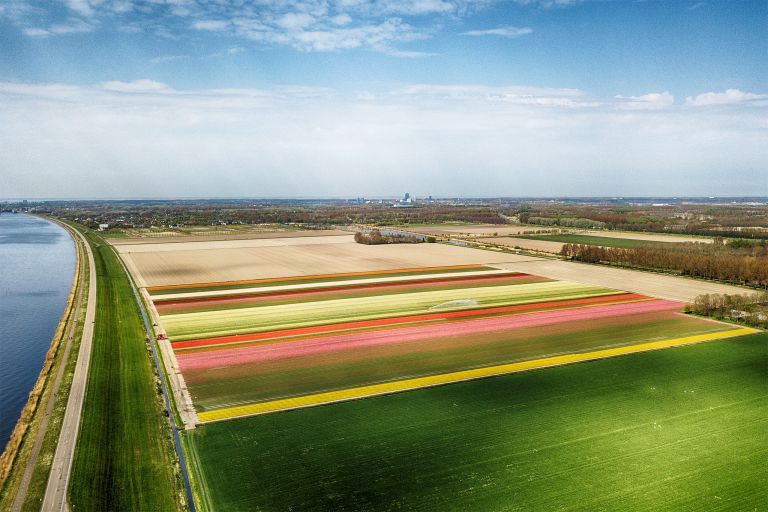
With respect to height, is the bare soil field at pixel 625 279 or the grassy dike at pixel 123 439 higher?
the bare soil field at pixel 625 279

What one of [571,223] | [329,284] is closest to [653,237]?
[571,223]

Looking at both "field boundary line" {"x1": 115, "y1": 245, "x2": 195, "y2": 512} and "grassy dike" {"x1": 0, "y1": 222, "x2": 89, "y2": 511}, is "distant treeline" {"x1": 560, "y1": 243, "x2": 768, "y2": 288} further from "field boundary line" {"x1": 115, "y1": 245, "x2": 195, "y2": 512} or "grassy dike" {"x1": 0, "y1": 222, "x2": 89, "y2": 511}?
"grassy dike" {"x1": 0, "y1": 222, "x2": 89, "y2": 511}

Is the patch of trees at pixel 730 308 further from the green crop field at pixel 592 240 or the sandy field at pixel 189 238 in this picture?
the sandy field at pixel 189 238

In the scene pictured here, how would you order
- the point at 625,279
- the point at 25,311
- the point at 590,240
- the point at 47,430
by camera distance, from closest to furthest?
the point at 47,430 < the point at 25,311 < the point at 625,279 < the point at 590,240

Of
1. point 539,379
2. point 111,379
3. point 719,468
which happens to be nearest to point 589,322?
point 539,379

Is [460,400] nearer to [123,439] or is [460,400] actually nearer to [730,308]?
[123,439]

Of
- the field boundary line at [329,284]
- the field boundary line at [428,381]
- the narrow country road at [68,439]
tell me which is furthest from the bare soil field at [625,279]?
the narrow country road at [68,439]

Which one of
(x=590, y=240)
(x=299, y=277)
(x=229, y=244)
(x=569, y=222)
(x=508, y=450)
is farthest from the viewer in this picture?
(x=569, y=222)
